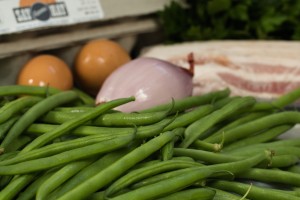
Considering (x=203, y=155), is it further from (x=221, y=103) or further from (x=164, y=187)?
(x=221, y=103)

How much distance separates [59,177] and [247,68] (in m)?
1.05

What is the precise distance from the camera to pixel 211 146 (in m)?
1.03

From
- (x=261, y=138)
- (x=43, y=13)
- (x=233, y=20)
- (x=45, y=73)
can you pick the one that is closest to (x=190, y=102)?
(x=261, y=138)

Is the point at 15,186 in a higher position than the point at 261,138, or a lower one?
higher

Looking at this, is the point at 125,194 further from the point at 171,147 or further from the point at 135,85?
the point at 135,85

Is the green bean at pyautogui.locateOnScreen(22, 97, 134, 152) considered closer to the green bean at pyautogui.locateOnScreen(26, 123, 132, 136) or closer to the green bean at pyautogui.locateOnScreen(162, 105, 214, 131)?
the green bean at pyautogui.locateOnScreen(26, 123, 132, 136)

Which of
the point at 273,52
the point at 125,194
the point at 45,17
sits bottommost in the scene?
the point at 273,52

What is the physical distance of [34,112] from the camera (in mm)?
1069

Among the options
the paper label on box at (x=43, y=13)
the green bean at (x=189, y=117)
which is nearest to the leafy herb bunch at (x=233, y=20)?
the paper label on box at (x=43, y=13)

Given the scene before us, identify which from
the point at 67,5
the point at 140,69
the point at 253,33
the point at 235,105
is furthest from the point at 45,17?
the point at 253,33

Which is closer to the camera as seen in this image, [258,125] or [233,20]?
[258,125]

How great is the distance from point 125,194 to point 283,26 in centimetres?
144

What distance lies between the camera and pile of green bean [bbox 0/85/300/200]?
87cm

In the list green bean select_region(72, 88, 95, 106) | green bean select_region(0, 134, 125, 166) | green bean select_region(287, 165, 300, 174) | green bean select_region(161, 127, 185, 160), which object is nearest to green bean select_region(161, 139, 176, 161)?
green bean select_region(161, 127, 185, 160)
